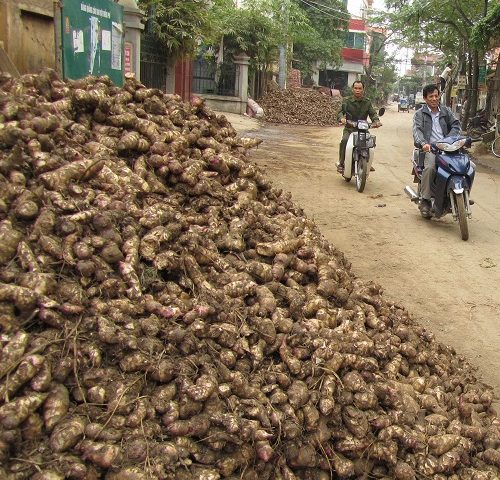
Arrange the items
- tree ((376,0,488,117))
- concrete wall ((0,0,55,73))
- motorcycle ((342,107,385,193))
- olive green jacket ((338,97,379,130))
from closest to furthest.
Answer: concrete wall ((0,0,55,73)), motorcycle ((342,107,385,193)), olive green jacket ((338,97,379,130)), tree ((376,0,488,117))

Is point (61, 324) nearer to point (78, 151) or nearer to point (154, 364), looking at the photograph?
point (154, 364)

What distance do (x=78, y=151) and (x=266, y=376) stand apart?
5.84 ft

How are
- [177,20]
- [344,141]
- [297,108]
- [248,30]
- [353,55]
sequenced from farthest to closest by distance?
1. [353,55]
2. [297,108]
3. [248,30]
4. [177,20]
5. [344,141]

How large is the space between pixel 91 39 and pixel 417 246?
4.45 m

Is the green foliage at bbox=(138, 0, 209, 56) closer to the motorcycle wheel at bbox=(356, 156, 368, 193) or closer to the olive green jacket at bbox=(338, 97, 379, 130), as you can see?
the olive green jacket at bbox=(338, 97, 379, 130)

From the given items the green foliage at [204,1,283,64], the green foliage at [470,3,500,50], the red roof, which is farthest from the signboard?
the red roof

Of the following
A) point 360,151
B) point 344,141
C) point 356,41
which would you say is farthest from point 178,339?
point 356,41

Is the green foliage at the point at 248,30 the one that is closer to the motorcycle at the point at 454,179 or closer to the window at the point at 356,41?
the motorcycle at the point at 454,179

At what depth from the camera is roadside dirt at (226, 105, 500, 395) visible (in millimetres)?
4391

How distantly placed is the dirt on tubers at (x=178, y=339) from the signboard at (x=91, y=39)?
2.19 meters

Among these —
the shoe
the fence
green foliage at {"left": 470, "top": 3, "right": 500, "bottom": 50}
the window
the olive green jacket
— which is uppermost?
the window

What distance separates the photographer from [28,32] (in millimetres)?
5043

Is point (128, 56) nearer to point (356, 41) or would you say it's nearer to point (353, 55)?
point (353, 55)

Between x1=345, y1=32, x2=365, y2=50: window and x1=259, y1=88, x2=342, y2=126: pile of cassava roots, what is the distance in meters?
26.6
